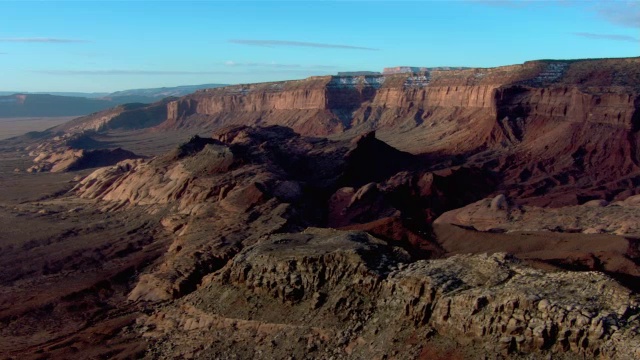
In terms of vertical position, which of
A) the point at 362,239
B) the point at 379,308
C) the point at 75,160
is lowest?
the point at 75,160

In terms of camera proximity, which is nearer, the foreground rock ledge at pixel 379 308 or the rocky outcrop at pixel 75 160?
the foreground rock ledge at pixel 379 308

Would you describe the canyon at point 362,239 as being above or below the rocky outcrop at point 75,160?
above

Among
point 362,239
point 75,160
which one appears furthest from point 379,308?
point 75,160

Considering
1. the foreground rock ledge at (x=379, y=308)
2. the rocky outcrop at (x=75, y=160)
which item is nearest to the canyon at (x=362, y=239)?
the foreground rock ledge at (x=379, y=308)

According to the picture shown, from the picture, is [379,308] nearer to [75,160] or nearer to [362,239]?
[362,239]

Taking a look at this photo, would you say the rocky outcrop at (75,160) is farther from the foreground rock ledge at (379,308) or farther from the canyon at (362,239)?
the foreground rock ledge at (379,308)

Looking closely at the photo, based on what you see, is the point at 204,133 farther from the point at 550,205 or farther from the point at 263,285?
the point at 263,285
